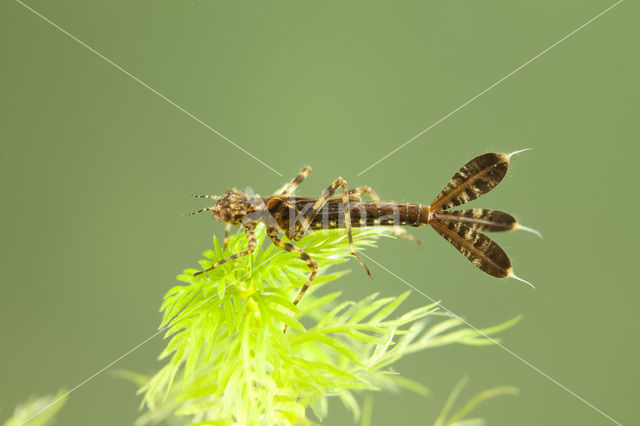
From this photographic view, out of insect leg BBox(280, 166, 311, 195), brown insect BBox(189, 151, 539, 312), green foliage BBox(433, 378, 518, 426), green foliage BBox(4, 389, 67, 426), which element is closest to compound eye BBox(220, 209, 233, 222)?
brown insect BBox(189, 151, 539, 312)

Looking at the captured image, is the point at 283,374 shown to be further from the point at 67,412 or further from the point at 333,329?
the point at 67,412

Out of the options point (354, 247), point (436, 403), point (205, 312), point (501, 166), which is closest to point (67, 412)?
point (205, 312)

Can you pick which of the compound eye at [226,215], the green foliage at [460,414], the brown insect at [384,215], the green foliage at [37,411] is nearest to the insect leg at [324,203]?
the brown insect at [384,215]

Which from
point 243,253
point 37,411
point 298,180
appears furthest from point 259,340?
point 298,180

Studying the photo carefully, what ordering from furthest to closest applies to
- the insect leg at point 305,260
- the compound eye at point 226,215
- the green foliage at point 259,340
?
the compound eye at point 226,215 → the insect leg at point 305,260 → the green foliage at point 259,340

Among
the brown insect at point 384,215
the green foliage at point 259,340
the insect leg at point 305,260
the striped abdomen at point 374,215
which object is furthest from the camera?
the striped abdomen at point 374,215

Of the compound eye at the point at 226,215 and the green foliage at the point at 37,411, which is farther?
the compound eye at the point at 226,215

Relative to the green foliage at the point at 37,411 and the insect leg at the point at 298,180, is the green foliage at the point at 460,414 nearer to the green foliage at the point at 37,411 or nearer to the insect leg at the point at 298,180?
the insect leg at the point at 298,180
